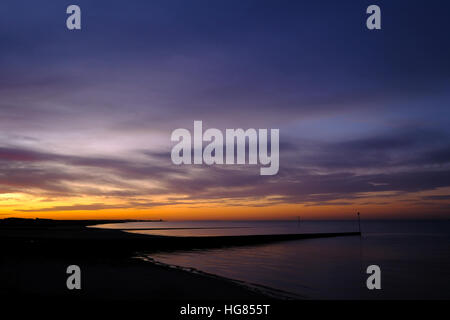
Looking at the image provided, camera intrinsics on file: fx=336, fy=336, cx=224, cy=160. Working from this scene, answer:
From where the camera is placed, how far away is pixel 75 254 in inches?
1565

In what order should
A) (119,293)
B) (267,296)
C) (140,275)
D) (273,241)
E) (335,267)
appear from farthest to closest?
(273,241) < (335,267) < (140,275) < (267,296) < (119,293)

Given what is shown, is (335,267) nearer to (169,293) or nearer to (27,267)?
(169,293)

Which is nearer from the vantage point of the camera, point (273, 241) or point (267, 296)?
point (267, 296)

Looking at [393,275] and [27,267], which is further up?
[27,267]
